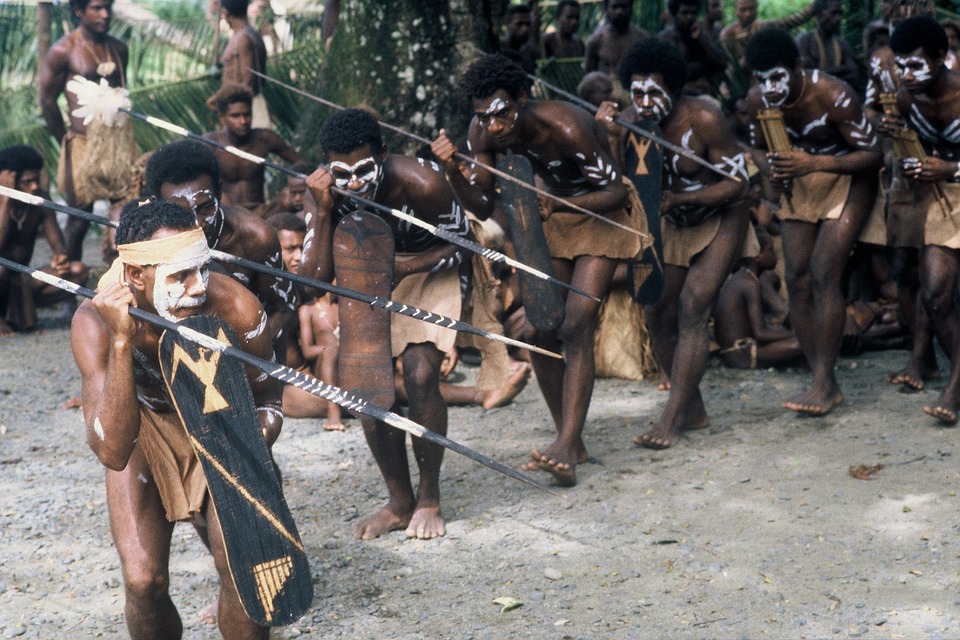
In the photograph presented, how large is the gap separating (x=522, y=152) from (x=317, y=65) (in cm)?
481

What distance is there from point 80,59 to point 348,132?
489cm

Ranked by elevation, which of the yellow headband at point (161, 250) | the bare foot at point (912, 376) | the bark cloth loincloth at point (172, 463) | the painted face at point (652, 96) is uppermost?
the painted face at point (652, 96)

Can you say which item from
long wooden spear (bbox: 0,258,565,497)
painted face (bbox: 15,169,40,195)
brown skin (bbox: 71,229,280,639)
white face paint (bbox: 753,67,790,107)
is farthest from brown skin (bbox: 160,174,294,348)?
painted face (bbox: 15,169,40,195)

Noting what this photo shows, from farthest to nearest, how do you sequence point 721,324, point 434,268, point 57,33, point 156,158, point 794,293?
point 57,33 → point 721,324 → point 794,293 → point 434,268 → point 156,158

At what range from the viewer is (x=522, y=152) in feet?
19.0

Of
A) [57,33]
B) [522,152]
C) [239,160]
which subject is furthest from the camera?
[57,33]

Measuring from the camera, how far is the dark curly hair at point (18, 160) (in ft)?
29.0

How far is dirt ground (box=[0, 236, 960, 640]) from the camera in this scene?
14.2ft

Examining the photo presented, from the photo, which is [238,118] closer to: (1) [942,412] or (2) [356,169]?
(2) [356,169]

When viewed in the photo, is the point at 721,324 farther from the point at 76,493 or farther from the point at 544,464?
the point at 76,493

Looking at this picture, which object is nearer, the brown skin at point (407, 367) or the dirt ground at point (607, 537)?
the dirt ground at point (607, 537)

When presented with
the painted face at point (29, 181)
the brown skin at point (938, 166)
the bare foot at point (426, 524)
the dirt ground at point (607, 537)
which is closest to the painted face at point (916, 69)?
the brown skin at point (938, 166)

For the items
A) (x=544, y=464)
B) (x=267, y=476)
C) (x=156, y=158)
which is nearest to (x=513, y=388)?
(x=544, y=464)

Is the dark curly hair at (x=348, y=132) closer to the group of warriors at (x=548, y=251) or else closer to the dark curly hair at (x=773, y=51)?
the group of warriors at (x=548, y=251)
